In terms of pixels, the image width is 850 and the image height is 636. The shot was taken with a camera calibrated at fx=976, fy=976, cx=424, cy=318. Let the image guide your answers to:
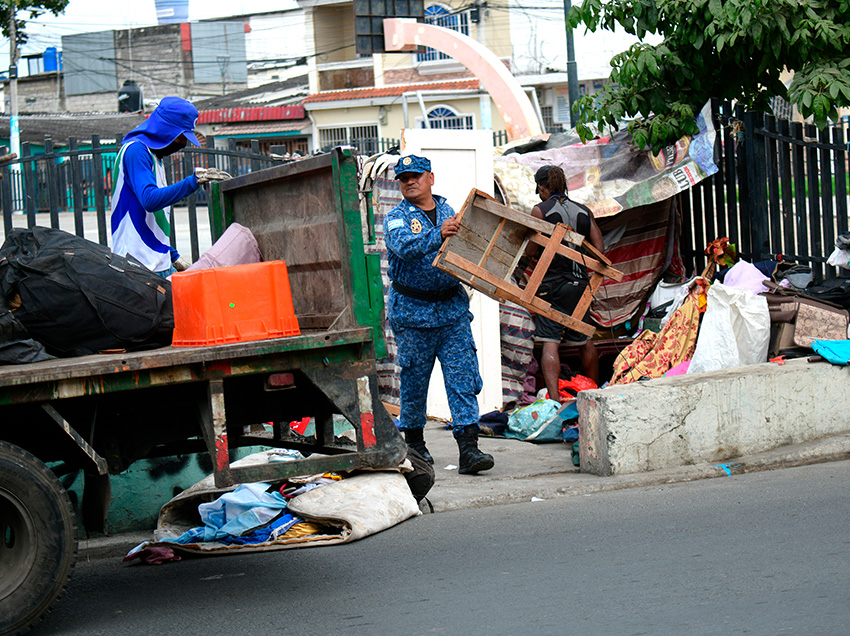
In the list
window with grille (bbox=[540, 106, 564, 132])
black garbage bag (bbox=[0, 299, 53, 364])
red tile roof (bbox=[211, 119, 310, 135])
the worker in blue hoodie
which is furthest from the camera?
red tile roof (bbox=[211, 119, 310, 135])

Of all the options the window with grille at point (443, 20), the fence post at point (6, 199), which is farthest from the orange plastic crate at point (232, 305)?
the window with grille at point (443, 20)

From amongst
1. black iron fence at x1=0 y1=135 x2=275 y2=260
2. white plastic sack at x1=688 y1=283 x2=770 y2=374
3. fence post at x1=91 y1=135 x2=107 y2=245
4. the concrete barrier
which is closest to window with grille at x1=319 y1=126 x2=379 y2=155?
black iron fence at x1=0 y1=135 x2=275 y2=260

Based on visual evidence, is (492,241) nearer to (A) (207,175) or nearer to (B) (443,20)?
(A) (207,175)

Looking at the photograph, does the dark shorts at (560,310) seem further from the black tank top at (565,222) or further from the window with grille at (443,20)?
the window with grille at (443,20)

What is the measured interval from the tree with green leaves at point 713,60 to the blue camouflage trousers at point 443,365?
10.3 ft

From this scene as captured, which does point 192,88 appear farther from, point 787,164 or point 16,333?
point 16,333

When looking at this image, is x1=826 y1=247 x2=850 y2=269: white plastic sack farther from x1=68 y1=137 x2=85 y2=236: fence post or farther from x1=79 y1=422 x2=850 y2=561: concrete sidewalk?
x1=68 y1=137 x2=85 y2=236: fence post

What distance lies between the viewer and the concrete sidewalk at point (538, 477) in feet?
18.0

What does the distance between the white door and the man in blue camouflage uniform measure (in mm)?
1724

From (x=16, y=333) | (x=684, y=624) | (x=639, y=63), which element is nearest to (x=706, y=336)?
(x=639, y=63)

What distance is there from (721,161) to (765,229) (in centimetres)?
74

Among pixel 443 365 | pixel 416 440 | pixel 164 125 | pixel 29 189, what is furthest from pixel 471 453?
pixel 29 189

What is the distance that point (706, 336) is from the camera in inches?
277

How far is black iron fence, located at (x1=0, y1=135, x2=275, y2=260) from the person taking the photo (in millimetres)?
7477
